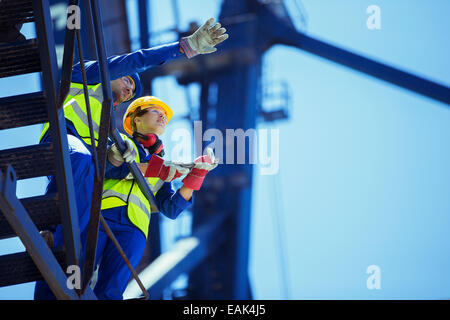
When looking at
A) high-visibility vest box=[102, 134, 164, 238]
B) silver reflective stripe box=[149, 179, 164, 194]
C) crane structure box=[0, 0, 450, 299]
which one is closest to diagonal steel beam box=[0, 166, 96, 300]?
high-visibility vest box=[102, 134, 164, 238]

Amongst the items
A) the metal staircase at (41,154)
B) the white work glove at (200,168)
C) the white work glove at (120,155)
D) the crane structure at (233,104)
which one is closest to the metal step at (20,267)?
the metal staircase at (41,154)

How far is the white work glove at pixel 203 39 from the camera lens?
448 cm

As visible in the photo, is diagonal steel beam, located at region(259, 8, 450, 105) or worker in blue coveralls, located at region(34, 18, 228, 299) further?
diagonal steel beam, located at region(259, 8, 450, 105)

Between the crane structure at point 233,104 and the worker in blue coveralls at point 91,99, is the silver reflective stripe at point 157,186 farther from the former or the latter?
the crane structure at point 233,104

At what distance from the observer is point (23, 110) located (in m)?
3.89

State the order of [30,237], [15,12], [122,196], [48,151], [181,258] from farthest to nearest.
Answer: [181,258] → [122,196] → [15,12] → [48,151] → [30,237]

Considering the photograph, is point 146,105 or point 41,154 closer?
point 41,154

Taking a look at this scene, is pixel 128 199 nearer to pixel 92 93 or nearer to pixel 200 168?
pixel 200 168

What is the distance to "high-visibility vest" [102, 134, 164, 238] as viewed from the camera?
4.71 metres

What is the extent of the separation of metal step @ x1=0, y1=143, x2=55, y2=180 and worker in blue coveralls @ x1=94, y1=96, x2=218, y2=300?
528 millimetres

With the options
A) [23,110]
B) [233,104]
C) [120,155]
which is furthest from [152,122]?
[233,104]

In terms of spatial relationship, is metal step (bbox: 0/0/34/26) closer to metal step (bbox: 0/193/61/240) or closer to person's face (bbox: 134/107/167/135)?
metal step (bbox: 0/193/61/240)

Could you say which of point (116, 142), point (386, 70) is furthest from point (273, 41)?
point (116, 142)

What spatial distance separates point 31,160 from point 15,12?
2.88 ft
